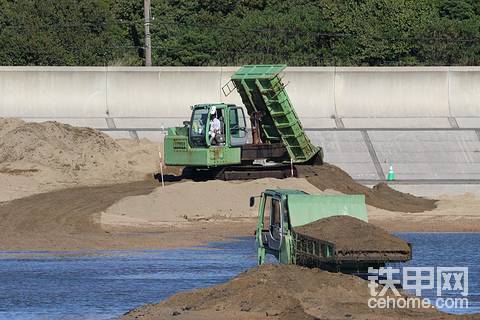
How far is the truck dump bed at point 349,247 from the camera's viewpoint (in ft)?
63.6

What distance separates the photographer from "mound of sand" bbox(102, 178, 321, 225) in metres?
36.3

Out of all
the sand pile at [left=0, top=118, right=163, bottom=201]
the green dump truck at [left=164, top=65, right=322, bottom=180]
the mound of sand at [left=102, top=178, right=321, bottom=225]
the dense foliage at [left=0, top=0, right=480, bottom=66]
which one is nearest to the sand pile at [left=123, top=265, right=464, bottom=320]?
the mound of sand at [left=102, top=178, right=321, bottom=225]

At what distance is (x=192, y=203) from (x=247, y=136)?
336cm

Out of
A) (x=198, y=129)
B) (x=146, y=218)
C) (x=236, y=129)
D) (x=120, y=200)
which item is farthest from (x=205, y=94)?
(x=146, y=218)

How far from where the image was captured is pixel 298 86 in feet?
170

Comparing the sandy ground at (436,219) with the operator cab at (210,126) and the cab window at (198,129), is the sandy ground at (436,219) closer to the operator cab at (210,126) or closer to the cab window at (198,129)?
the operator cab at (210,126)

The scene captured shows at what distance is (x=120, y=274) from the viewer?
86.4 feet

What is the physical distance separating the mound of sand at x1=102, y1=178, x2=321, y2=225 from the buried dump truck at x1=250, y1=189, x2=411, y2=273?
14.3 meters

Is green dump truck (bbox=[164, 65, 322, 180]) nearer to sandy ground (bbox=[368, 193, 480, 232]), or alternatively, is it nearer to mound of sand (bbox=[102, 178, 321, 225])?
mound of sand (bbox=[102, 178, 321, 225])

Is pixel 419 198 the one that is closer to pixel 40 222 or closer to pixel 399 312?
pixel 40 222

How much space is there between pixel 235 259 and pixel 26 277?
16.9ft

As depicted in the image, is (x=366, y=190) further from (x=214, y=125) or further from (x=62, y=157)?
(x=62, y=157)

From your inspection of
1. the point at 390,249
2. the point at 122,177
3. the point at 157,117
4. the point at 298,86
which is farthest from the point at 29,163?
the point at 390,249

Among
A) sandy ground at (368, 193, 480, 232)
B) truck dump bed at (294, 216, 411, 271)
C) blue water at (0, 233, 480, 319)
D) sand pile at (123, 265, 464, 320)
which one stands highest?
truck dump bed at (294, 216, 411, 271)
